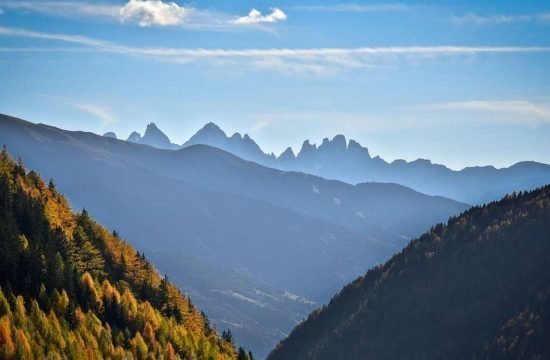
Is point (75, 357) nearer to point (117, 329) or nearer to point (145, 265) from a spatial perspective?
point (117, 329)

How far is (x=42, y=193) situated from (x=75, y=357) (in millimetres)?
84128

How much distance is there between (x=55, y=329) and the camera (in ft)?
328

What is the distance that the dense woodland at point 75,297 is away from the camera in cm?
9788

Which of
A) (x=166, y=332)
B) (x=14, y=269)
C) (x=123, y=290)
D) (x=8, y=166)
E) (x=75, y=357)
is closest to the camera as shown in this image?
(x=75, y=357)

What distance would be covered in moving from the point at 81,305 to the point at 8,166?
64177mm

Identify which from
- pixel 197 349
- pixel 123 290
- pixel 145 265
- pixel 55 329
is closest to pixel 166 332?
pixel 197 349

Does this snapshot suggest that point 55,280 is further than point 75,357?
Yes

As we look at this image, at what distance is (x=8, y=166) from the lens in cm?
16538

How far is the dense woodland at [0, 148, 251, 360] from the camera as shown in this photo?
97.9 meters

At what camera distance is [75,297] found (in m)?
116

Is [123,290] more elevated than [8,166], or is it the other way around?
[8,166]

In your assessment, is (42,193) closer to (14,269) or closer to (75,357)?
(14,269)

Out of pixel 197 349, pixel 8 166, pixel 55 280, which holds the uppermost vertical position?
pixel 8 166

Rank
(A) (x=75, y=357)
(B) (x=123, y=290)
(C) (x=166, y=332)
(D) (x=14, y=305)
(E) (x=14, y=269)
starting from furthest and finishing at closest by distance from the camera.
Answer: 1. (B) (x=123, y=290)
2. (C) (x=166, y=332)
3. (E) (x=14, y=269)
4. (D) (x=14, y=305)
5. (A) (x=75, y=357)
